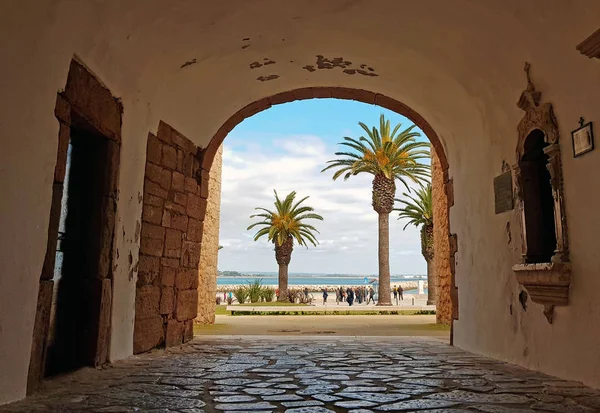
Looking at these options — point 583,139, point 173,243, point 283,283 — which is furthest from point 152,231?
point 283,283

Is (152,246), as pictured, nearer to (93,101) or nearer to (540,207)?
(93,101)

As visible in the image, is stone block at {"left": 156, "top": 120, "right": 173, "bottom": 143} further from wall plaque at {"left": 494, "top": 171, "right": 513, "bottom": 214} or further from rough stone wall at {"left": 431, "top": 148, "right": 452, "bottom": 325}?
rough stone wall at {"left": 431, "top": 148, "right": 452, "bottom": 325}

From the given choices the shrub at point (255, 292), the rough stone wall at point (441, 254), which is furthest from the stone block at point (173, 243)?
the shrub at point (255, 292)

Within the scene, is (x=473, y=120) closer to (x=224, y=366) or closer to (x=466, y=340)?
(x=466, y=340)

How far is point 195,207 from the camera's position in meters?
5.37

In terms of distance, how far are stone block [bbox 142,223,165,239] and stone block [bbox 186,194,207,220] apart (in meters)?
0.58

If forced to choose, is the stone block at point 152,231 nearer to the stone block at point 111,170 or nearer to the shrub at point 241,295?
the stone block at point 111,170

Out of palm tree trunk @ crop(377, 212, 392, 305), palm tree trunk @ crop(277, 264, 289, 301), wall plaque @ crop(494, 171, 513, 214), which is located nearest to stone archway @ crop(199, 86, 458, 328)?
wall plaque @ crop(494, 171, 513, 214)

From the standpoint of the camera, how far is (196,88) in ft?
15.6

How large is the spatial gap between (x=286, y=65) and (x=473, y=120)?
1.81 metres

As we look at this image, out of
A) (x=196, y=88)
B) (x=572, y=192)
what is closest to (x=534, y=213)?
(x=572, y=192)

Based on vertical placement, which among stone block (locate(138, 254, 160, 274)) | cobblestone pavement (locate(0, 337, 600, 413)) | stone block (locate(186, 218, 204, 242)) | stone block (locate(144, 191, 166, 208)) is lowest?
cobblestone pavement (locate(0, 337, 600, 413))

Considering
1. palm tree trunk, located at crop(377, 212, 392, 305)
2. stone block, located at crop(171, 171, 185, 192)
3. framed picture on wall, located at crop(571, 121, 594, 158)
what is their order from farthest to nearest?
palm tree trunk, located at crop(377, 212, 392, 305) < stone block, located at crop(171, 171, 185, 192) < framed picture on wall, located at crop(571, 121, 594, 158)

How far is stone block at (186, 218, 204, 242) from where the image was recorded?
526 centimetres
